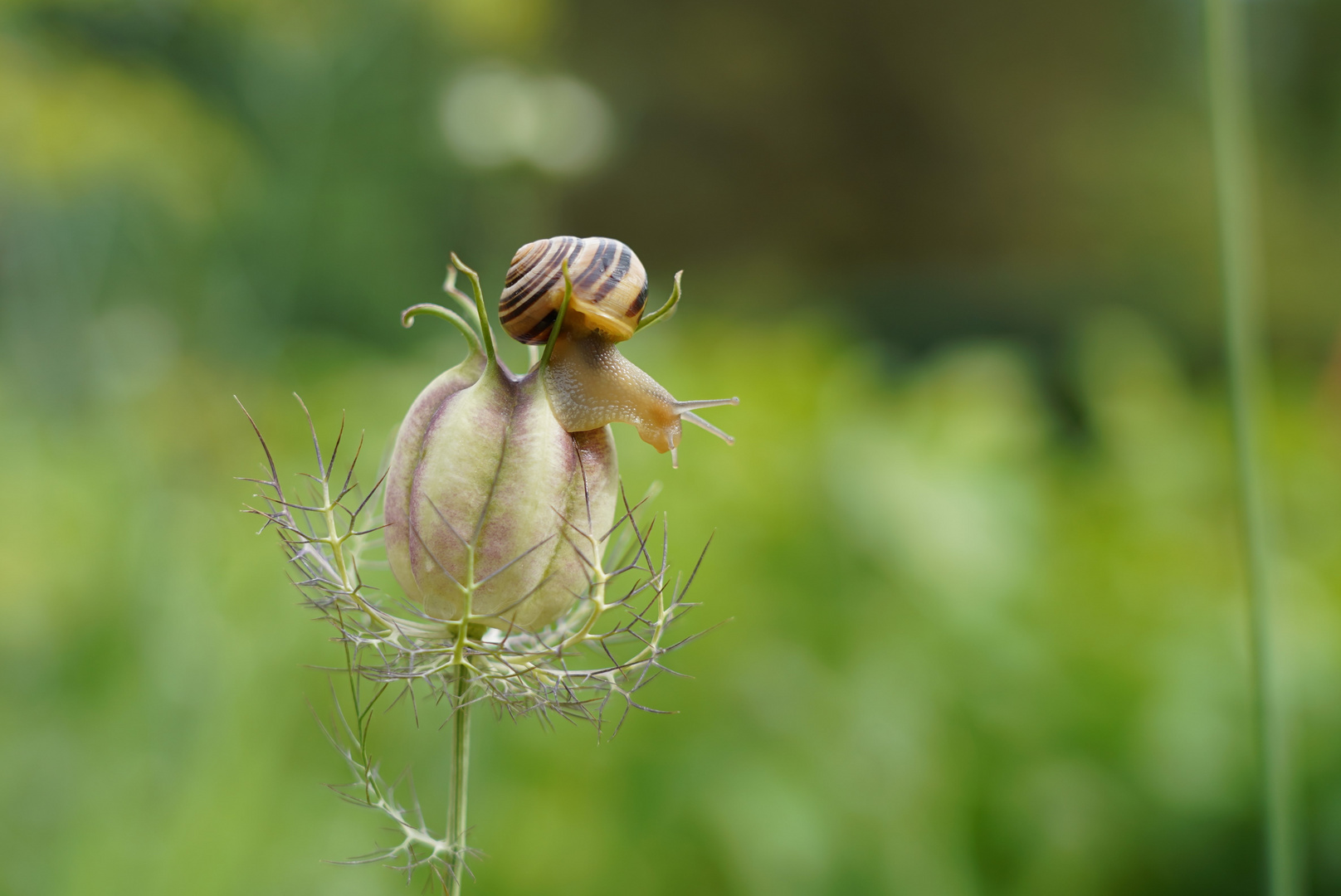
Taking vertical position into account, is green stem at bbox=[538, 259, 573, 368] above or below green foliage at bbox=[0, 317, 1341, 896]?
below

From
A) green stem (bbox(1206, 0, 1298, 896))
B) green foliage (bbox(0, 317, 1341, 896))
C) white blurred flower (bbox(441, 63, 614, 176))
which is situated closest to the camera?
green stem (bbox(1206, 0, 1298, 896))

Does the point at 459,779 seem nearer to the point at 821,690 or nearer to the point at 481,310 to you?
the point at 481,310

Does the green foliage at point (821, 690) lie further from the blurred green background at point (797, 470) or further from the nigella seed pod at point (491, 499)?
the nigella seed pod at point (491, 499)

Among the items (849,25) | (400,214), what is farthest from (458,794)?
(400,214)

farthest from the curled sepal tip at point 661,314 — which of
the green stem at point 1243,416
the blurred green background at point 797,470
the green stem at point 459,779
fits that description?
the blurred green background at point 797,470

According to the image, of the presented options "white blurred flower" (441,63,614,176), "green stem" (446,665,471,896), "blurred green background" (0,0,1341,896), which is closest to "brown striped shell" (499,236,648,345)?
"green stem" (446,665,471,896)

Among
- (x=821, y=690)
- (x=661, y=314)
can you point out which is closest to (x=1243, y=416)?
(x=661, y=314)

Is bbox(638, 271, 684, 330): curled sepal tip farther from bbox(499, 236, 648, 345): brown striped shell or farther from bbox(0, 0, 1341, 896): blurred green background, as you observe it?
bbox(0, 0, 1341, 896): blurred green background
